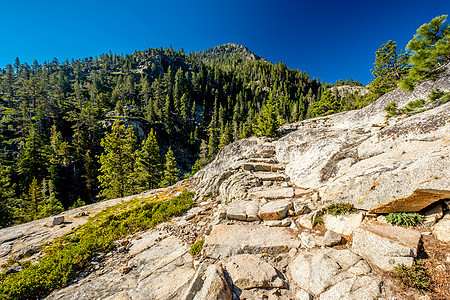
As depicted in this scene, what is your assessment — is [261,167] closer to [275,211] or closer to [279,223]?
[275,211]

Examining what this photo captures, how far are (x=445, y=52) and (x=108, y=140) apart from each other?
33819 mm

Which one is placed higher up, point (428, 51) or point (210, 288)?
point (428, 51)

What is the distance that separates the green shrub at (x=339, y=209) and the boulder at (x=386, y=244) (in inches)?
42.0

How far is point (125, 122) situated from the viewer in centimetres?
5691

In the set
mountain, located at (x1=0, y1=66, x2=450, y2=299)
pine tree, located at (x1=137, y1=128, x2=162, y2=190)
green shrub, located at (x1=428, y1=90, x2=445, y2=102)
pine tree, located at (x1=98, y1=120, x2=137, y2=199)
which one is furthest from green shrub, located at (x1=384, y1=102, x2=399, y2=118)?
pine tree, located at (x1=98, y1=120, x2=137, y2=199)

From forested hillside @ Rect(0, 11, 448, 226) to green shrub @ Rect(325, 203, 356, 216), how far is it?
9510 mm

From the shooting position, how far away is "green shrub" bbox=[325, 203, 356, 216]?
5703mm

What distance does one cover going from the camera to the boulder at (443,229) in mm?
3819

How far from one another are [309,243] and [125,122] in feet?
215

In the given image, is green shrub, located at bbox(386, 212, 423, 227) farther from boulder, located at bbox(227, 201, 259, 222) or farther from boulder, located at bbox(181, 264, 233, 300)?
boulder, located at bbox(181, 264, 233, 300)

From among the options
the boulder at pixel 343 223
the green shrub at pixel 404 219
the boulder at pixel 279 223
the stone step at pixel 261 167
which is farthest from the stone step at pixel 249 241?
the stone step at pixel 261 167

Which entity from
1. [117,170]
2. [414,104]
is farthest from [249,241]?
[117,170]

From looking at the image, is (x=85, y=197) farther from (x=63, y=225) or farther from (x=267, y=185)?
(x=267, y=185)

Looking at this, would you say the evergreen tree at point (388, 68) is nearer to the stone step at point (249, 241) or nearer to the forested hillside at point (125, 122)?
the forested hillside at point (125, 122)
